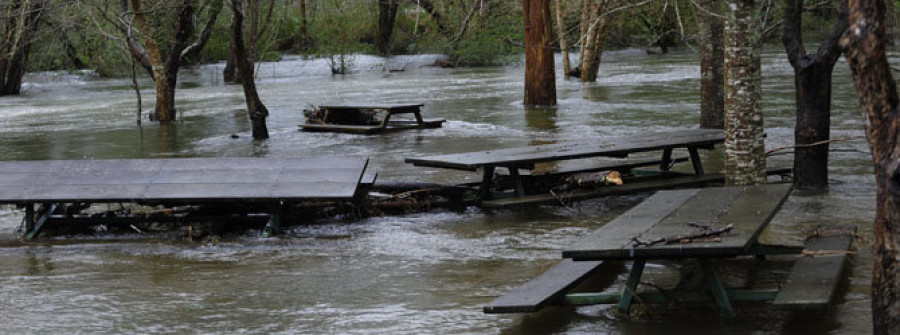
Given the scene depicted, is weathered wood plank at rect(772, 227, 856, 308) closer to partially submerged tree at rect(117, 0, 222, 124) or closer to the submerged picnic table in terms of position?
the submerged picnic table

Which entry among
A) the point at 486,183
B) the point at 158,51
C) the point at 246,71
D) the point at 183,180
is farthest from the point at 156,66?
the point at 486,183

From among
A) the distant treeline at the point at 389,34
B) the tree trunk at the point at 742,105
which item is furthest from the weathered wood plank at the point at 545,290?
the distant treeline at the point at 389,34

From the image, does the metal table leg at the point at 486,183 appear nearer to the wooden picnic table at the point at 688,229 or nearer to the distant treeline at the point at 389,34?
the wooden picnic table at the point at 688,229

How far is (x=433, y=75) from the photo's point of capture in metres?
37.4

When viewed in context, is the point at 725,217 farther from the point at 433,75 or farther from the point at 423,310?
the point at 433,75

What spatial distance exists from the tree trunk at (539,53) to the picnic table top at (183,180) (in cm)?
1197

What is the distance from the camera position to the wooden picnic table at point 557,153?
9195mm

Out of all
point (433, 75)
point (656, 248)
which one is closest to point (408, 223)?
point (656, 248)

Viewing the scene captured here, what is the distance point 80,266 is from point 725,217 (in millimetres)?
4772

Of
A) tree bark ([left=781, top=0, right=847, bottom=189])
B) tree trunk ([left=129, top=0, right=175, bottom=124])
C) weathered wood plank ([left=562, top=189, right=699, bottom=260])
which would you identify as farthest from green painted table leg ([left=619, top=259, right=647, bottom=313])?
tree trunk ([left=129, top=0, right=175, bottom=124])

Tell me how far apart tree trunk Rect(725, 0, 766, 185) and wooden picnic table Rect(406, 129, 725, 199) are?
4.94 ft

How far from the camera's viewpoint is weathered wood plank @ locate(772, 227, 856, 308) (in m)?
5.15

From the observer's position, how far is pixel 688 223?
18.3 ft

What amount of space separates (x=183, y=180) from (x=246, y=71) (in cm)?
684
